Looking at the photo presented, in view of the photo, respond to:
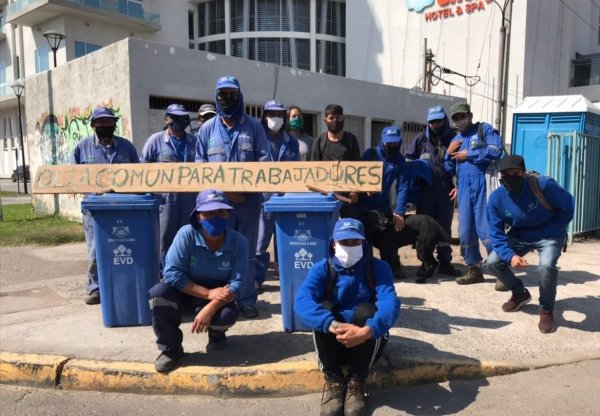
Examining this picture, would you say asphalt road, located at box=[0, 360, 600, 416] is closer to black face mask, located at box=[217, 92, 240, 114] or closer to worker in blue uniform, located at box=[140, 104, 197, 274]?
worker in blue uniform, located at box=[140, 104, 197, 274]

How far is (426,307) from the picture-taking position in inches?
185

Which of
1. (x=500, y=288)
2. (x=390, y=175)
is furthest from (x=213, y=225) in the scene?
A: (x=500, y=288)

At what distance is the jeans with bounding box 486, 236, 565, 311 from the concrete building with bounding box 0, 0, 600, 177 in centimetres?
1629

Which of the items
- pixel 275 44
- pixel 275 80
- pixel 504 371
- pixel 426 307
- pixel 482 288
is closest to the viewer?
pixel 504 371

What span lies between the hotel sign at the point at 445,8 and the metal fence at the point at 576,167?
2302 centimetres

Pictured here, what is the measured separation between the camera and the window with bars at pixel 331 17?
4150 centimetres

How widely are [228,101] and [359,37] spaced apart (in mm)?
33451

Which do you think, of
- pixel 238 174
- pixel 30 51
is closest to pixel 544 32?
pixel 238 174

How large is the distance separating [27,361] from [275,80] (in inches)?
372

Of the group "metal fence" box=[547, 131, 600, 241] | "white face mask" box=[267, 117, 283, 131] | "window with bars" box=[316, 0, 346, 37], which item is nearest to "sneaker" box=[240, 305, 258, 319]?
"white face mask" box=[267, 117, 283, 131]

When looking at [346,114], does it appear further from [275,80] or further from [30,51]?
[30,51]

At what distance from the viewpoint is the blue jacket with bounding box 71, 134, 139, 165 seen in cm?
500

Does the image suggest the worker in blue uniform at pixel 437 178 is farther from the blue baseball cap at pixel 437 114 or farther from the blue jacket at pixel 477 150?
the blue jacket at pixel 477 150

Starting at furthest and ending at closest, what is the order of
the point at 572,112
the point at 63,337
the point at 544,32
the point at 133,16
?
1. the point at 133,16
2. the point at 544,32
3. the point at 572,112
4. the point at 63,337
